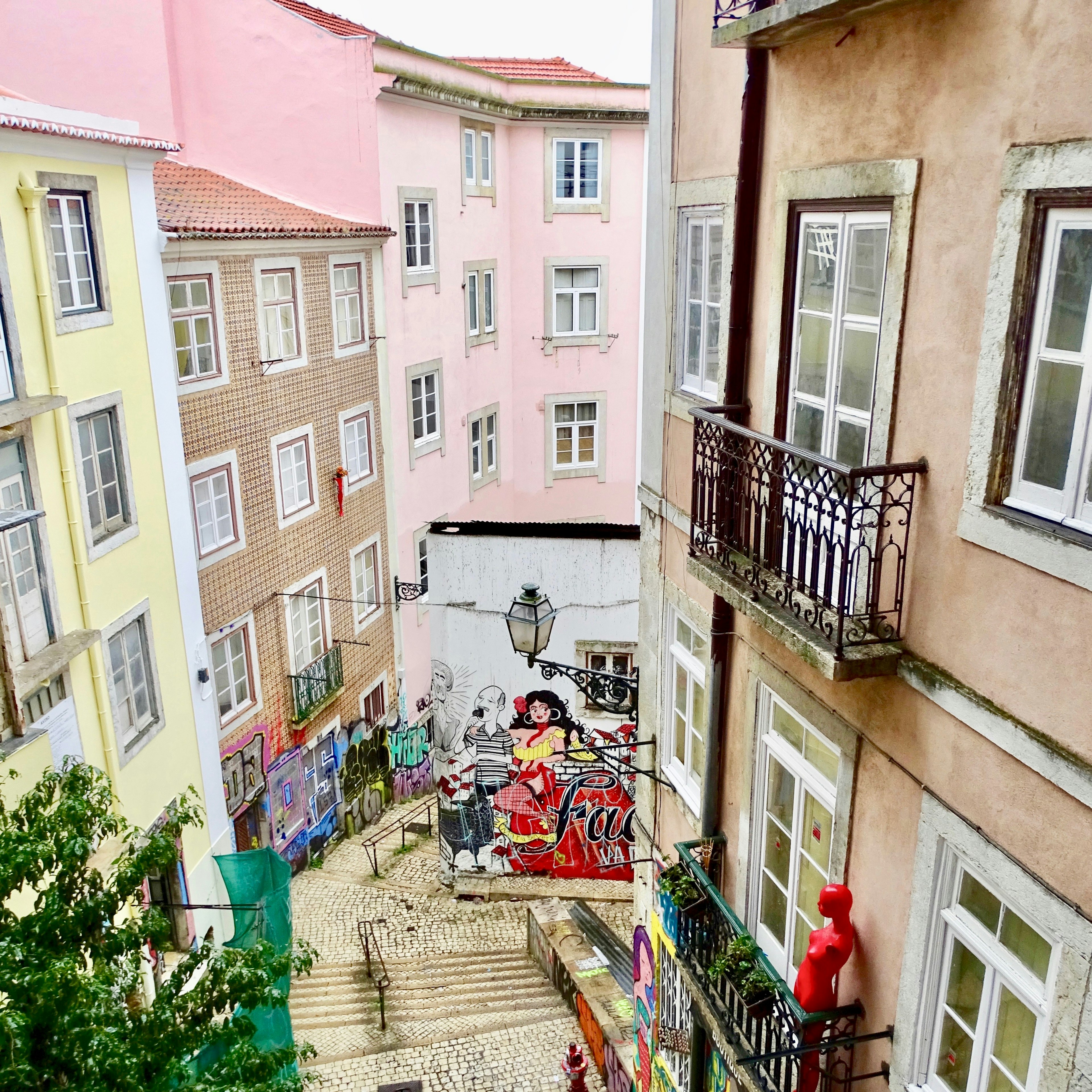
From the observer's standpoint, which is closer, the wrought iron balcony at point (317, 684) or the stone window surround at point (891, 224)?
the stone window surround at point (891, 224)

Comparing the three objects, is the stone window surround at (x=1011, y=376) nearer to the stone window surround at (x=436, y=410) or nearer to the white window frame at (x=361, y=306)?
the white window frame at (x=361, y=306)

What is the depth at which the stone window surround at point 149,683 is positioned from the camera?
38.6 feet

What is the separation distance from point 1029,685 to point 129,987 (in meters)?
5.21

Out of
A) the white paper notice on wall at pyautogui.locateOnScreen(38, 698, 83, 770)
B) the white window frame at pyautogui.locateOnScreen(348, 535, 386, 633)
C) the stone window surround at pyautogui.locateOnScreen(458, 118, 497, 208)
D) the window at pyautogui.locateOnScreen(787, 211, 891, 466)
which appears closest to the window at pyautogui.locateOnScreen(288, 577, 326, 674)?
the white window frame at pyautogui.locateOnScreen(348, 535, 386, 633)

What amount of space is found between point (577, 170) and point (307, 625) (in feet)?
40.1

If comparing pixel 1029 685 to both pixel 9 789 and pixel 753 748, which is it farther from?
pixel 9 789

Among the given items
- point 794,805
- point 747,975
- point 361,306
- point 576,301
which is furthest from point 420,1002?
point 576,301

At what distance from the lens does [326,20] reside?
19.6 metres

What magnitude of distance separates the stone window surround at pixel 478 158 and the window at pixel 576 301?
2.39 metres

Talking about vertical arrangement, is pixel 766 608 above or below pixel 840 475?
below

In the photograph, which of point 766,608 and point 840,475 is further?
point 766,608

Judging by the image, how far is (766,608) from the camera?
5594 millimetres

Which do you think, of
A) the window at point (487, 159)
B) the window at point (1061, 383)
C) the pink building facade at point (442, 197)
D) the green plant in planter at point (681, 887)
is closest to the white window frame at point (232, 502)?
the pink building facade at point (442, 197)

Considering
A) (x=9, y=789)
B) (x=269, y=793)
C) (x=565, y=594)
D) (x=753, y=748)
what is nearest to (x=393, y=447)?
(x=565, y=594)
